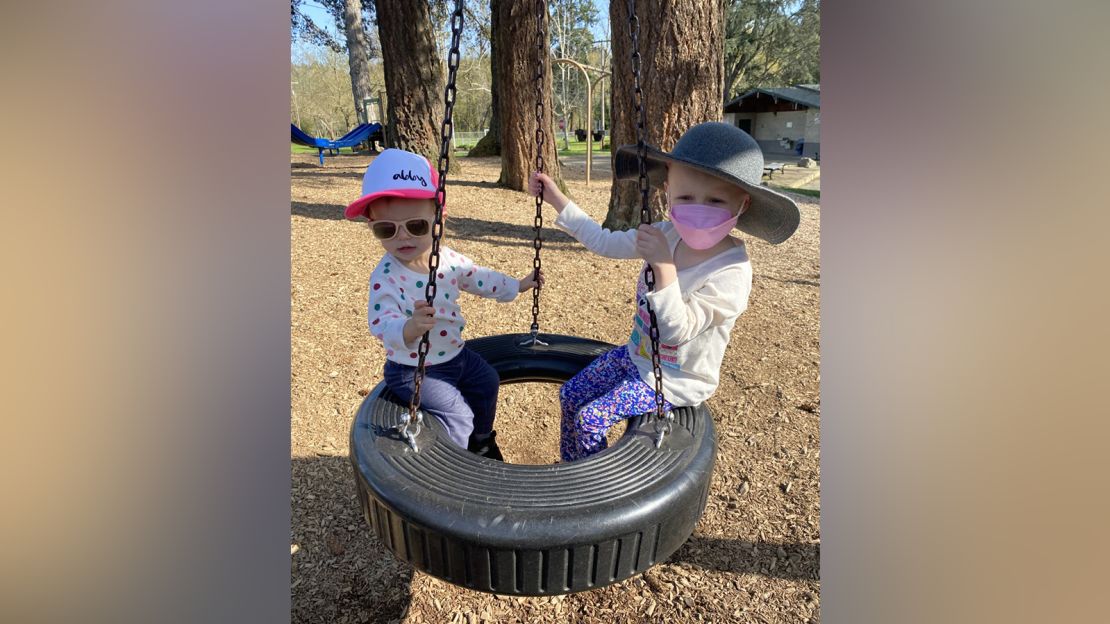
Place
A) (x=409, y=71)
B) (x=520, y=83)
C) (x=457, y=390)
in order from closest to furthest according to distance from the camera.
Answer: (x=457, y=390) → (x=409, y=71) → (x=520, y=83)

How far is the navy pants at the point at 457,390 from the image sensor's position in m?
1.75

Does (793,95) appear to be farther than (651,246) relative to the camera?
Yes

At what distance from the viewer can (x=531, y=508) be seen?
123cm

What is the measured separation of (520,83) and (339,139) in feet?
21.1

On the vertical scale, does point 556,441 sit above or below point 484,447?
below

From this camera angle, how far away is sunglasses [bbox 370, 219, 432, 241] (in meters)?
A: 1.66

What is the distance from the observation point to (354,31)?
548 inches

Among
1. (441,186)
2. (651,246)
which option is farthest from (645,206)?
(441,186)
